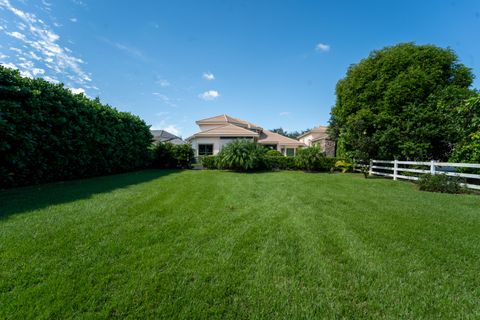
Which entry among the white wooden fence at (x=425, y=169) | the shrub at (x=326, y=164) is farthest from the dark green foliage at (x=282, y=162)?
the white wooden fence at (x=425, y=169)

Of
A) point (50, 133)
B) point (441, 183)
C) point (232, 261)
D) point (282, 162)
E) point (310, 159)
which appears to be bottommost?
point (232, 261)

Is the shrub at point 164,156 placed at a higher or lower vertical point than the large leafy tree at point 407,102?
lower

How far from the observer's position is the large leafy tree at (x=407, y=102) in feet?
31.0

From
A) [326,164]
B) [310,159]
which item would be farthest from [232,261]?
[326,164]

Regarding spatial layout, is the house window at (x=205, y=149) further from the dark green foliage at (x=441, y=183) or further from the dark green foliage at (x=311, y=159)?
the dark green foliage at (x=441, y=183)

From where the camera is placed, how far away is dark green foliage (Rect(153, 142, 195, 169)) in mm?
13992

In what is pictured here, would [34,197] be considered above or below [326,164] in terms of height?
below

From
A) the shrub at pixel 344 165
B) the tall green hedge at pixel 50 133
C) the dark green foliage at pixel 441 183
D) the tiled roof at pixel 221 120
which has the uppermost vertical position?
the tiled roof at pixel 221 120

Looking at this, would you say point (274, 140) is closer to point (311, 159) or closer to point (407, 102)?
point (311, 159)

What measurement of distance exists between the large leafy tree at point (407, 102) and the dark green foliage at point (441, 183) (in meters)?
2.50

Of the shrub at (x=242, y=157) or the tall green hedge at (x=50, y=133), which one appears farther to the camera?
the shrub at (x=242, y=157)

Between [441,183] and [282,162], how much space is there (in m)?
7.71

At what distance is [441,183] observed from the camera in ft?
23.1

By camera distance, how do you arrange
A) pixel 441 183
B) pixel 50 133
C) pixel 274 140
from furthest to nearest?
pixel 274 140, pixel 441 183, pixel 50 133
